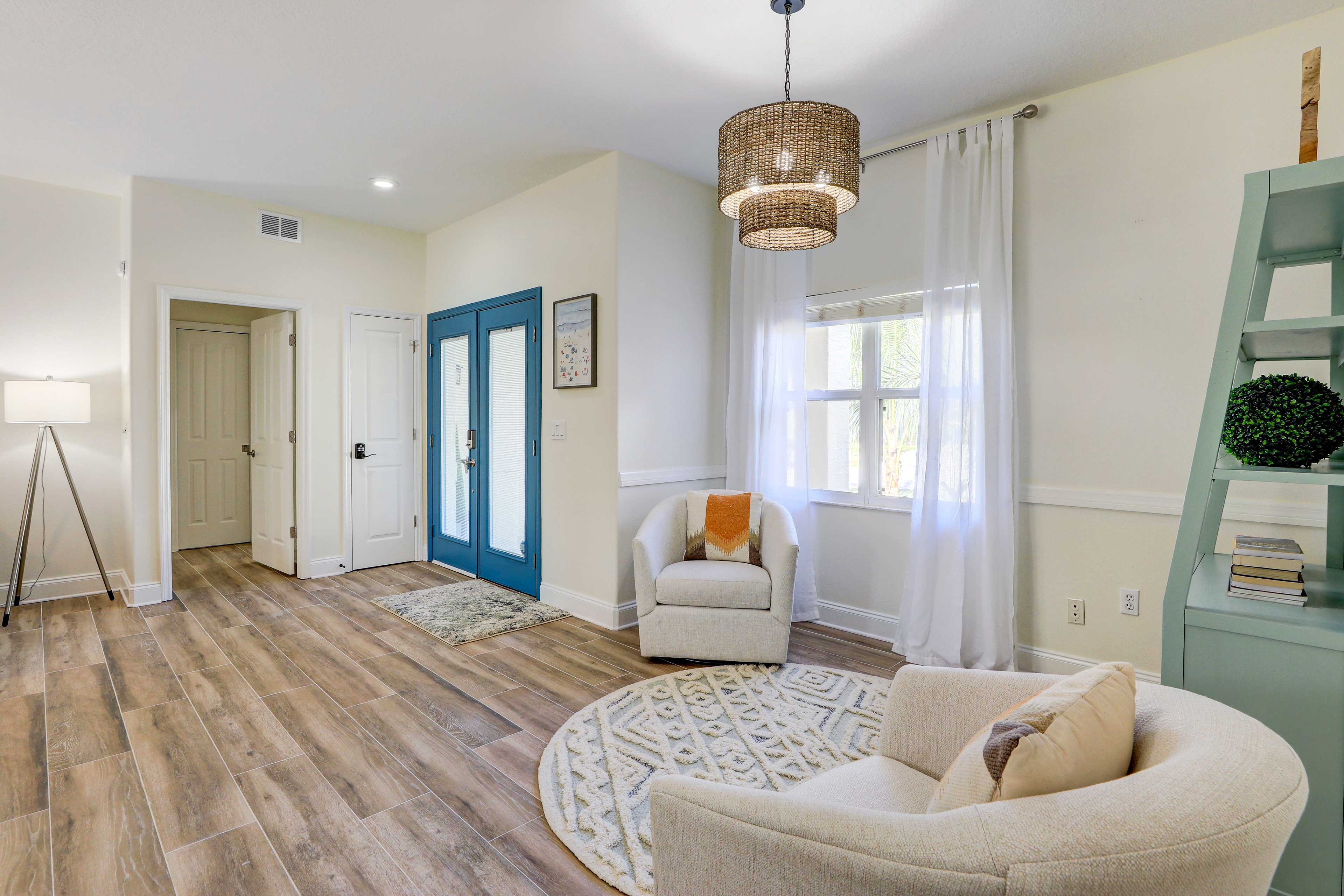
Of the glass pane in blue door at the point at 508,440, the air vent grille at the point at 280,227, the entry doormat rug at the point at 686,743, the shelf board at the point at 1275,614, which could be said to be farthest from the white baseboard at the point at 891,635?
the air vent grille at the point at 280,227

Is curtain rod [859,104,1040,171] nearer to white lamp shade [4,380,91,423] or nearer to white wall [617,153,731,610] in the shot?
white wall [617,153,731,610]

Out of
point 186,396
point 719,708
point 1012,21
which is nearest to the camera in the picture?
point 1012,21

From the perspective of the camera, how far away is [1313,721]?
59.0 inches

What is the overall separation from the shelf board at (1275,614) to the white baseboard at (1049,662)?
1259mm

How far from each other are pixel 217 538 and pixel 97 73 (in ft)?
14.5

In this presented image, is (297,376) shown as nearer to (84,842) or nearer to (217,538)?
(217,538)

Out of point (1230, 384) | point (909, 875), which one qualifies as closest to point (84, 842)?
point (909, 875)

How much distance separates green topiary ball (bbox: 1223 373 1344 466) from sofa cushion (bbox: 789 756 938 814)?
46.0 inches

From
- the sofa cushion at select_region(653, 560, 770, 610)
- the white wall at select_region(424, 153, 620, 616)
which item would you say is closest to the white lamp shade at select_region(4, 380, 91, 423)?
the white wall at select_region(424, 153, 620, 616)

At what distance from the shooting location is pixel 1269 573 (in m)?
1.71

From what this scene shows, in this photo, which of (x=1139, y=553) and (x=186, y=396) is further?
(x=186, y=396)

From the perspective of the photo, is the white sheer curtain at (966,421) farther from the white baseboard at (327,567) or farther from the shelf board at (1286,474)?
the white baseboard at (327,567)

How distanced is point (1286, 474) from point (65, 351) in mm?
6045

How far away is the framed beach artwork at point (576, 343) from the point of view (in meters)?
3.88
